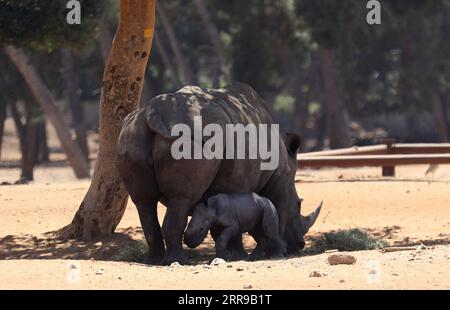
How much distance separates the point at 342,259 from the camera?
9.95 m

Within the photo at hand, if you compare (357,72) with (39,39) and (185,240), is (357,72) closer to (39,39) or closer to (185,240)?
(39,39)

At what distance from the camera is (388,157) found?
1892 centimetres

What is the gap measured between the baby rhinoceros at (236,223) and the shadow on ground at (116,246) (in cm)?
60

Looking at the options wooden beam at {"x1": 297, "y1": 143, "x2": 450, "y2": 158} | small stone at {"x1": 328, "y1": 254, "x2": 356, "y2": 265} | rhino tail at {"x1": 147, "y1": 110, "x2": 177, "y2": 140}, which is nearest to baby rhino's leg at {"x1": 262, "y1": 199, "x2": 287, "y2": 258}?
rhino tail at {"x1": 147, "y1": 110, "x2": 177, "y2": 140}

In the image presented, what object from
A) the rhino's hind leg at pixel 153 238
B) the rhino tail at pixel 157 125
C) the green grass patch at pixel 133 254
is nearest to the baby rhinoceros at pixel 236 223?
the rhino's hind leg at pixel 153 238

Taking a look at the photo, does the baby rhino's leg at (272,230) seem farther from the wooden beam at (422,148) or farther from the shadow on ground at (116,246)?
the wooden beam at (422,148)

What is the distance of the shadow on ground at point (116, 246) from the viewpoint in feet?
41.5

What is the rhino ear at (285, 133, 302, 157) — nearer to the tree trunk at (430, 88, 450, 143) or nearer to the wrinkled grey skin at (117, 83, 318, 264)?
the wrinkled grey skin at (117, 83, 318, 264)

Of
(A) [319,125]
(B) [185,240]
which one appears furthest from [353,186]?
(A) [319,125]

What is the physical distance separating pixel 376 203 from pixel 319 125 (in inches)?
1176

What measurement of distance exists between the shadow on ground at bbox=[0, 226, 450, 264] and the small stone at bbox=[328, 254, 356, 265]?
2.37 meters

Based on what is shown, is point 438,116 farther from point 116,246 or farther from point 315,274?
point 315,274

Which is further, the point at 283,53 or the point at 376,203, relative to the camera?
the point at 283,53
